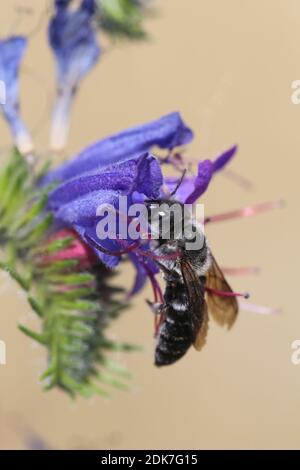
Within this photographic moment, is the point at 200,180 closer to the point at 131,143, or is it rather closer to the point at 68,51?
the point at 131,143

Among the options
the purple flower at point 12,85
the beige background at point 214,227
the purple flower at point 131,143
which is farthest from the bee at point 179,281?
the beige background at point 214,227

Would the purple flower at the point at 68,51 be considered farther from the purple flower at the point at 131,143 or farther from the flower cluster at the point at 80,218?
the purple flower at the point at 131,143

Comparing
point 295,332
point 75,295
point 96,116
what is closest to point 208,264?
point 75,295

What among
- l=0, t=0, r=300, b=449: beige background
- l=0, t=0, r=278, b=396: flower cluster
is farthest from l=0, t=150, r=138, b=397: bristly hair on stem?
l=0, t=0, r=300, b=449: beige background

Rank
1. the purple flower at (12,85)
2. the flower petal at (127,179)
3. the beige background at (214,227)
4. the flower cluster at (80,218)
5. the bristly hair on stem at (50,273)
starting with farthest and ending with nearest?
→ the beige background at (214,227) < the purple flower at (12,85) < the bristly hair on stem at (50,273) < the flower cluster at (80,218) < the flower petal at (127,179)

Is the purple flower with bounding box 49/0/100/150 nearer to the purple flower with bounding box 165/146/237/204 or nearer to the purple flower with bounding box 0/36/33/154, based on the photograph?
the purple flower with bounding box 0/36/33/154

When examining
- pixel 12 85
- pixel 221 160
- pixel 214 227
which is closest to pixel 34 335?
pixel 221 160

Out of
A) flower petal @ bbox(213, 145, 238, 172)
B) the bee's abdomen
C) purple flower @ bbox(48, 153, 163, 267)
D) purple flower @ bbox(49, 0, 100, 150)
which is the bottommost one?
the bee's abdomen
